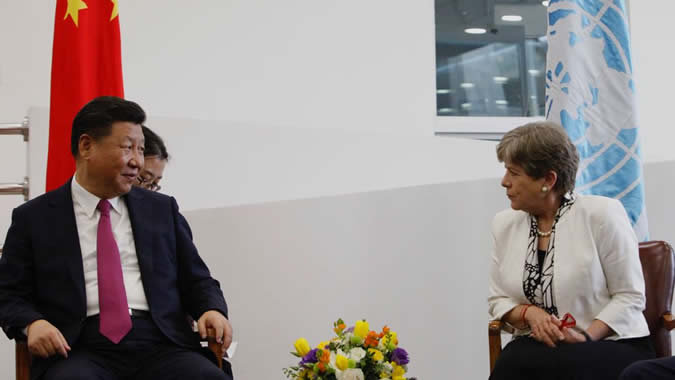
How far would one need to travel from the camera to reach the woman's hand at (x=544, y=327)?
274cm

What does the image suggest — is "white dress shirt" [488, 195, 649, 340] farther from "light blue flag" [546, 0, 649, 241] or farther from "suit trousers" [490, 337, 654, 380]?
"light blue flag" [546, 0, 649, 241]

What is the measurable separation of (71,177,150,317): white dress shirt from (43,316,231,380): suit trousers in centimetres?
8

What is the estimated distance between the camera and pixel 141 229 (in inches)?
109

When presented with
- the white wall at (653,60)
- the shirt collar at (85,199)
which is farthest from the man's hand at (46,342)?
the white wall at (653,60)

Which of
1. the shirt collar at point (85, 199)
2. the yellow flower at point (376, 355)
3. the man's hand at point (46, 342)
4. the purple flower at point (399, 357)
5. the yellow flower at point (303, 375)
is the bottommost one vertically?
the yellow flower at point (303, 375)

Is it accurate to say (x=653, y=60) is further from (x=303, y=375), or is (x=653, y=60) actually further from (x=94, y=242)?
(x=94, y=242)

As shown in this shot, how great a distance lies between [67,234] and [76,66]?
916 millimetres

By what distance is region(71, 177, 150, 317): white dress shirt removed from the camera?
2678 mm

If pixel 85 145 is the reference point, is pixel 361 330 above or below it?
below

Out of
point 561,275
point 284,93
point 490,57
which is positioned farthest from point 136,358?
point 490,57

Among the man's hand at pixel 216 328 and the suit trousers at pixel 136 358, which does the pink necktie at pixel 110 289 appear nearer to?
the suit trousers at pixel 136 358

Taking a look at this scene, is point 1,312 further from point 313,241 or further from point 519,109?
point 519,109

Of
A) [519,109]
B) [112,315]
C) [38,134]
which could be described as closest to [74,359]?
[112,315]

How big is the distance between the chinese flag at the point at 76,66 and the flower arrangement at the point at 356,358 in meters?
1.27
